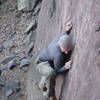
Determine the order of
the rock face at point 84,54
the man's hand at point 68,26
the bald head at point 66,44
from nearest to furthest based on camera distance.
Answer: the rock face at point 84,54, the bald head at point 66,44, the man's hand at point 68,26

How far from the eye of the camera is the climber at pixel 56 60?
6.55m

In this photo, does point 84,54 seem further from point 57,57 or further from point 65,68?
point 57,57

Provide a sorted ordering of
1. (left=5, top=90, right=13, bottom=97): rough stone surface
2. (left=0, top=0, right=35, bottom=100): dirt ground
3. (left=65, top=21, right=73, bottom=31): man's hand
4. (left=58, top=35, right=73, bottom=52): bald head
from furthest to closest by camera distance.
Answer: (left=0, top=0, right=35, bottom=100): dirt ground, (left=5, top=90, right=13, bottom=97): rough stone surface, (left=65, top=21, right=73, bottom=31): man's hand, (left=58, top=35, right=73, bottom=52): bald head

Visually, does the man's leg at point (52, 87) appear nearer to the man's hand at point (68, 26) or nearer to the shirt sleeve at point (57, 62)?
the shirt sleeve at point (57, 62)

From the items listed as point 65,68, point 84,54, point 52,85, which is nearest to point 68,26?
point 65,68

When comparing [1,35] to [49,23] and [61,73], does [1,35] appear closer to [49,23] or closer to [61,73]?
[49,23]

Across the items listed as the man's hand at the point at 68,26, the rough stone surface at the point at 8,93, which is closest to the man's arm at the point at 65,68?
the man's hand at the point at 68,26

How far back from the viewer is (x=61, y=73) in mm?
7000

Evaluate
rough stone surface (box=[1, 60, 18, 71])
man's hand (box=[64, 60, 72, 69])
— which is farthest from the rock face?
rough stone surface (box=[1, 60, 18, 71])

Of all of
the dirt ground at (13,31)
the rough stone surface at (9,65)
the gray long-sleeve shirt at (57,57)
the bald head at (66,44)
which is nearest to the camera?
the bald head at (66,44)

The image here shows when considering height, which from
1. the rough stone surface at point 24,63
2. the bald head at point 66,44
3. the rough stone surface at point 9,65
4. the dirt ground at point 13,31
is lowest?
the rough stone surface at point 9,65

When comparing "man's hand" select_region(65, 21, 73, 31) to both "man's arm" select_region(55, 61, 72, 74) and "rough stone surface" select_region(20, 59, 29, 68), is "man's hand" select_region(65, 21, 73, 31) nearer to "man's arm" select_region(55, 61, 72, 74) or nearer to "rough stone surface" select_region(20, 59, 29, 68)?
"man's arm" select_region(55, 61, 72, 74)

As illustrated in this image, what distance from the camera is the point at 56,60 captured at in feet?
22.5

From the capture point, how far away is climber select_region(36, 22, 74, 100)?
6.55m
